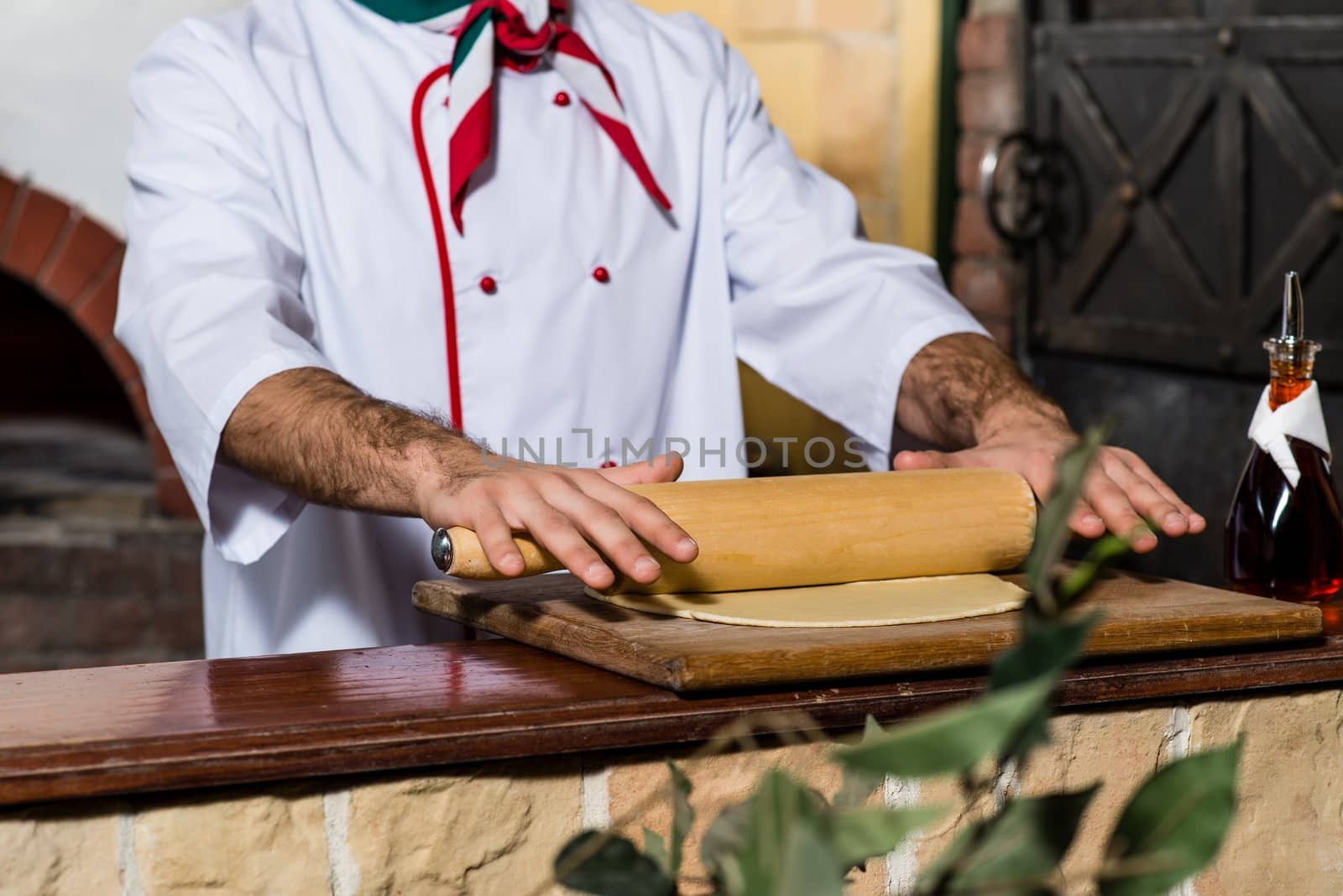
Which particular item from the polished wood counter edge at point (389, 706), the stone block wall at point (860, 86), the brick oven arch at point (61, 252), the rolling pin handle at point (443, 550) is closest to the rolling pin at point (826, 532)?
the rolling pin handle at point (443, 550)

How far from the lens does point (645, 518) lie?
909 millimetres

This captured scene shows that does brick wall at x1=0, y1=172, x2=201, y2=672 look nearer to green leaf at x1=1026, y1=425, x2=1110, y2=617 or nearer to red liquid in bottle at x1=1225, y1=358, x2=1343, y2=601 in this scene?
red liquid in bottle at x1=1225, y1=358, x2=1343, y2=601

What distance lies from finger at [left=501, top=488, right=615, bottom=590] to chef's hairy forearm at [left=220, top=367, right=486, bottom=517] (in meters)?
0.10

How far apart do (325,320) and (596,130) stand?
36cm

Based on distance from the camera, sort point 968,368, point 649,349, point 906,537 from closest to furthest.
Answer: point 906,537
point 968,368
point 649,349

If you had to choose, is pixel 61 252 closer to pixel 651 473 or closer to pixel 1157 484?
pixel 651 473

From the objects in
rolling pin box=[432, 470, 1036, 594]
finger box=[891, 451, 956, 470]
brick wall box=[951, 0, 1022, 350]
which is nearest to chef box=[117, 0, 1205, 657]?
finger box=[891, 451, 956, 470]

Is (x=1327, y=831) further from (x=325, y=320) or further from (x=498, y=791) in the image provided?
(x=325, y=320)

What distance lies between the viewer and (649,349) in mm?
1616

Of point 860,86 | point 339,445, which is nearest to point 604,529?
point 339,445

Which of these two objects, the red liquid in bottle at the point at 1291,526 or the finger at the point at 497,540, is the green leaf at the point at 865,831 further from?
the red liquid in bottle at the point at 1291,526

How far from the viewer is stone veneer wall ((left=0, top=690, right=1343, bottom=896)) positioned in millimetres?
724

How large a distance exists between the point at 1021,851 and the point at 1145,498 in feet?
2.57

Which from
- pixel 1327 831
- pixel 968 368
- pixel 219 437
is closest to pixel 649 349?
pixel 968 368
